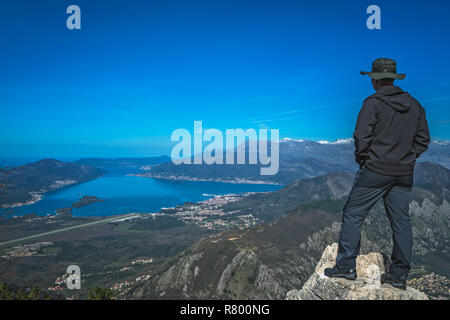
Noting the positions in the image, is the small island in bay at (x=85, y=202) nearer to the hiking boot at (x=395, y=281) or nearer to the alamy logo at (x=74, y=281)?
the alamy logo at (x=74, y=281)

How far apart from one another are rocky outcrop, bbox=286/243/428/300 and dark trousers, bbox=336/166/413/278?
→ 0.43m

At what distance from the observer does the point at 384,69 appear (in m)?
5.28

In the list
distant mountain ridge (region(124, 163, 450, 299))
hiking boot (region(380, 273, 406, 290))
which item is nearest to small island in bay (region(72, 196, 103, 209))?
distant mountain ridge (region(124, 163, 450, 299))

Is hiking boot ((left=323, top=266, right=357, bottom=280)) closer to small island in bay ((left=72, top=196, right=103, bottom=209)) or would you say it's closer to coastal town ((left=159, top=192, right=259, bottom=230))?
coastal town ((left=159, top=192, right=259, bottom=230))

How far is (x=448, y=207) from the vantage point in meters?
119

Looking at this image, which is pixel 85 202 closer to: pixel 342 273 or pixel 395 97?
pixel 342 273

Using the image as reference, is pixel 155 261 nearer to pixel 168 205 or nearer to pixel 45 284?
pixel 45 284

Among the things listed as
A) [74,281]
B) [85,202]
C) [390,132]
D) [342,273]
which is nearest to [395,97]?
[390,132]

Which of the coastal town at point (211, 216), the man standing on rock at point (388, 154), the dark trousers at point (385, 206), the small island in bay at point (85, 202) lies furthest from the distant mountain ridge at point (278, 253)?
the small island in bay at point (85, 202)

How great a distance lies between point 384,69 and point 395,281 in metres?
4.11

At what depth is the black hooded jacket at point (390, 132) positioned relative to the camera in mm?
4805

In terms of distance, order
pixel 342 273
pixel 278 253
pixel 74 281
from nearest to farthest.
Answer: pixel 342 273
pixel 74 281
pixel 278 253

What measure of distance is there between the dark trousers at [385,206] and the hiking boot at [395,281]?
0.30 feet
